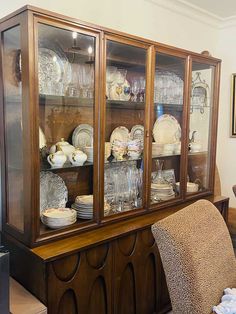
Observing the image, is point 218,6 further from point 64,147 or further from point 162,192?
point 64,147

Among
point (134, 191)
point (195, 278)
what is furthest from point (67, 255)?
point (134, 191)

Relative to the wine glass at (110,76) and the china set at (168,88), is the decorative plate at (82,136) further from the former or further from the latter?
the china set at (168,88)

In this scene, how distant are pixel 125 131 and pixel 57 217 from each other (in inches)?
34.1

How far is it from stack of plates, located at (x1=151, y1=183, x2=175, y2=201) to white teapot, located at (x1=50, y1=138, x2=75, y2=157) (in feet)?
2.54

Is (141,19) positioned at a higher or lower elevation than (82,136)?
higher

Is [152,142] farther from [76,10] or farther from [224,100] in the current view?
[224,100]

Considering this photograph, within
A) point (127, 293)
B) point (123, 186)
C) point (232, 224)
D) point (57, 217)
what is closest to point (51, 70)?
point (57, 217)

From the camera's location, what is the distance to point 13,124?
1699mm

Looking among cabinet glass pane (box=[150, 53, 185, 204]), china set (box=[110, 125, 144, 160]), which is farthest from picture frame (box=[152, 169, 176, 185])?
china set (box=[110, 125, 144, 160])

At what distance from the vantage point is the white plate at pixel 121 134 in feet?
7.32

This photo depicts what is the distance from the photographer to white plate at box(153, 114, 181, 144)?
243cm

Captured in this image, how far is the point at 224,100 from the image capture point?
11.4 ft

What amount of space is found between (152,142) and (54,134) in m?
0.75

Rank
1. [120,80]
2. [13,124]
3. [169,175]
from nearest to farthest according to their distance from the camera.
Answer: [13,124], [120,80], [169,175]
